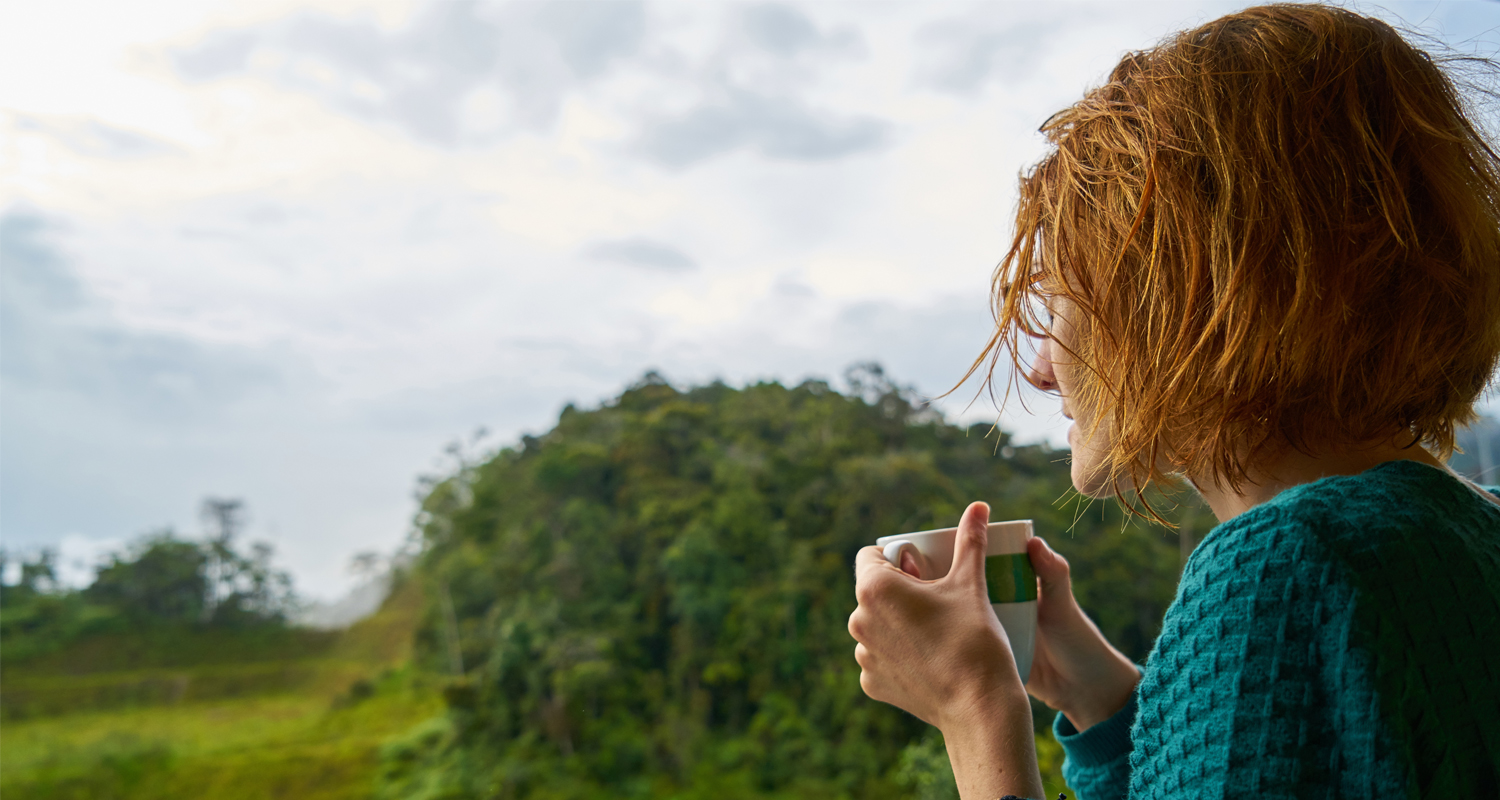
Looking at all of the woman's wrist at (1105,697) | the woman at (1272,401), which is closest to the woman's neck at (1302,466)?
the woman at (1272,401)

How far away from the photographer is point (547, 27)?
202cm

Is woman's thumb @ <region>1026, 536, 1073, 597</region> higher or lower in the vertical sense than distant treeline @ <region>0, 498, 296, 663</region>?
lower

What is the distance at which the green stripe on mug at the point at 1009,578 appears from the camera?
2.09 feet

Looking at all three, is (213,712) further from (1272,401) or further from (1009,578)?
(1272,401)

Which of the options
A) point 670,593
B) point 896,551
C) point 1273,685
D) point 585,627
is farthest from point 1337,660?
point 585,627

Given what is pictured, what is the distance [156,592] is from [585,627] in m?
1.04

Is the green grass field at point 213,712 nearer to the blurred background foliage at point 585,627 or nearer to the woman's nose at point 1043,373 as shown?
the blurred background foliage at point 585,627

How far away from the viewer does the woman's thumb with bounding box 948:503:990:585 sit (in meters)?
0.61

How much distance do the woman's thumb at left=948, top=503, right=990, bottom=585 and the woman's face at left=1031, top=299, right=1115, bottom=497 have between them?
9 cm

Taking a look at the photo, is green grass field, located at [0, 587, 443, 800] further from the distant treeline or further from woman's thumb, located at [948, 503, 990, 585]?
woman's thumb, located at [948, 503, 990, 585]

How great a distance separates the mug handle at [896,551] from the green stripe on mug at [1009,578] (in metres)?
0.06

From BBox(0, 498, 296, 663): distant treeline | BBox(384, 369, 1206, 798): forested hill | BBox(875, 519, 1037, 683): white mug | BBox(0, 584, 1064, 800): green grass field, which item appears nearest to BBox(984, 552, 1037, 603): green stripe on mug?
BBox(875, 519, 1037, 683): white mug

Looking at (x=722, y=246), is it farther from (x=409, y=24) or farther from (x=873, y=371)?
(x=409, y=24)

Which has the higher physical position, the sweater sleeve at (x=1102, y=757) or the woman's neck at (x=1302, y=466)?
the woman's neck at (x=1302, y=466)
